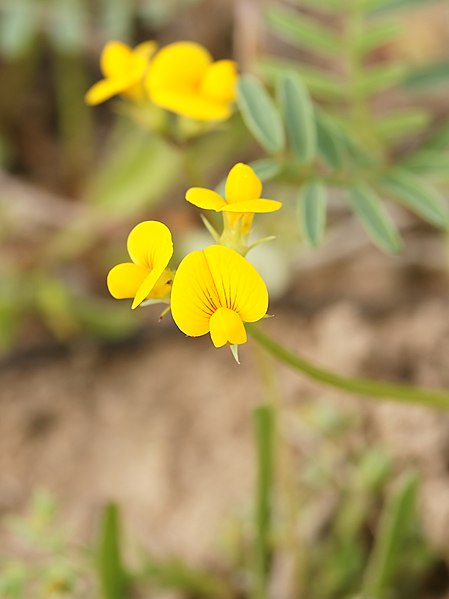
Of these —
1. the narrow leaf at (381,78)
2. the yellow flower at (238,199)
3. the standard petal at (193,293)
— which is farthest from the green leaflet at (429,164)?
the standard petal at (193,293)

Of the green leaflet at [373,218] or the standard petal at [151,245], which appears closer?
the standard petal at [151,245]

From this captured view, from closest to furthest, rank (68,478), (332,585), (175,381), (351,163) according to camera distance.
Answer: (351,163) < (332,585) < (68,478) < (175,381)

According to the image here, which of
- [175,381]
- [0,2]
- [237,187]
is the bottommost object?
[175,381]

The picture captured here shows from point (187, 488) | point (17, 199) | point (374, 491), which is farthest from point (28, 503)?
point (17, 199)

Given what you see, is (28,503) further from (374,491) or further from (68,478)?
(374,491)

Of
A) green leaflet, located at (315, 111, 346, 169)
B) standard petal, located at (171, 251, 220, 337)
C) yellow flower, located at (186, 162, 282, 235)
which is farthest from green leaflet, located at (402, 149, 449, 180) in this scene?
standard petal, located at (171, 251, 220, 337)

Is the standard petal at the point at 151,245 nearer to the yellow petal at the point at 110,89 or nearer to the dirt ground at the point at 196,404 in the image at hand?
the yellow petal at the point at 110,89
